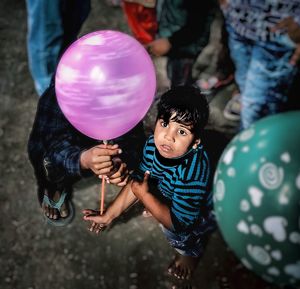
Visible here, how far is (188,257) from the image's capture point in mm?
2430


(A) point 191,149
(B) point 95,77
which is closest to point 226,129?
(A) point 191,149

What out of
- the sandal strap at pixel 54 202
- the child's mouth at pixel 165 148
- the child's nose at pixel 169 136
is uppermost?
the child's nose at pixel 169 136

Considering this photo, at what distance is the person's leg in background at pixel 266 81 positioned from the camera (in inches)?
93.4

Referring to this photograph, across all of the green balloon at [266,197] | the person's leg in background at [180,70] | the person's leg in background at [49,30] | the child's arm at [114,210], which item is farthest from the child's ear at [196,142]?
the person's leg in background at [49,30]

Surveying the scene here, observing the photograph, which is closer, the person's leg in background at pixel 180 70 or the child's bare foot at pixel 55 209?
A: the child's bare foot at pixel 55 209

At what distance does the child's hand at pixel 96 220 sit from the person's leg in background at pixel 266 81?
1.13 metres

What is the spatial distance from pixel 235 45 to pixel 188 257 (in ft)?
4.42

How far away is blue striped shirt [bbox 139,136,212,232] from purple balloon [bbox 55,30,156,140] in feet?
1.25

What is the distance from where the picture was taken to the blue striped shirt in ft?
7.18

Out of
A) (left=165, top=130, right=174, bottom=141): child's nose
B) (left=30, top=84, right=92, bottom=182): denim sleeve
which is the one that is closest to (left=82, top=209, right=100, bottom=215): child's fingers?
(left=30, top=84, right=92, bottom=182): denim sleeve

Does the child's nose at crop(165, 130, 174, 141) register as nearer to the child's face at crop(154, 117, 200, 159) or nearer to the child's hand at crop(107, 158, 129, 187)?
the child's face at crop(154, 117, 200, 159)

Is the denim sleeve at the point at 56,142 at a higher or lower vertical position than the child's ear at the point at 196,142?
lower

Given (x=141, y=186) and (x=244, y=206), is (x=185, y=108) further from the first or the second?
(x=244, y=206)

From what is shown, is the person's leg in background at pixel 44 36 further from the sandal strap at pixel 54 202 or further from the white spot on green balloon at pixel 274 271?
the white spot on green balloon at pixel 274 271
